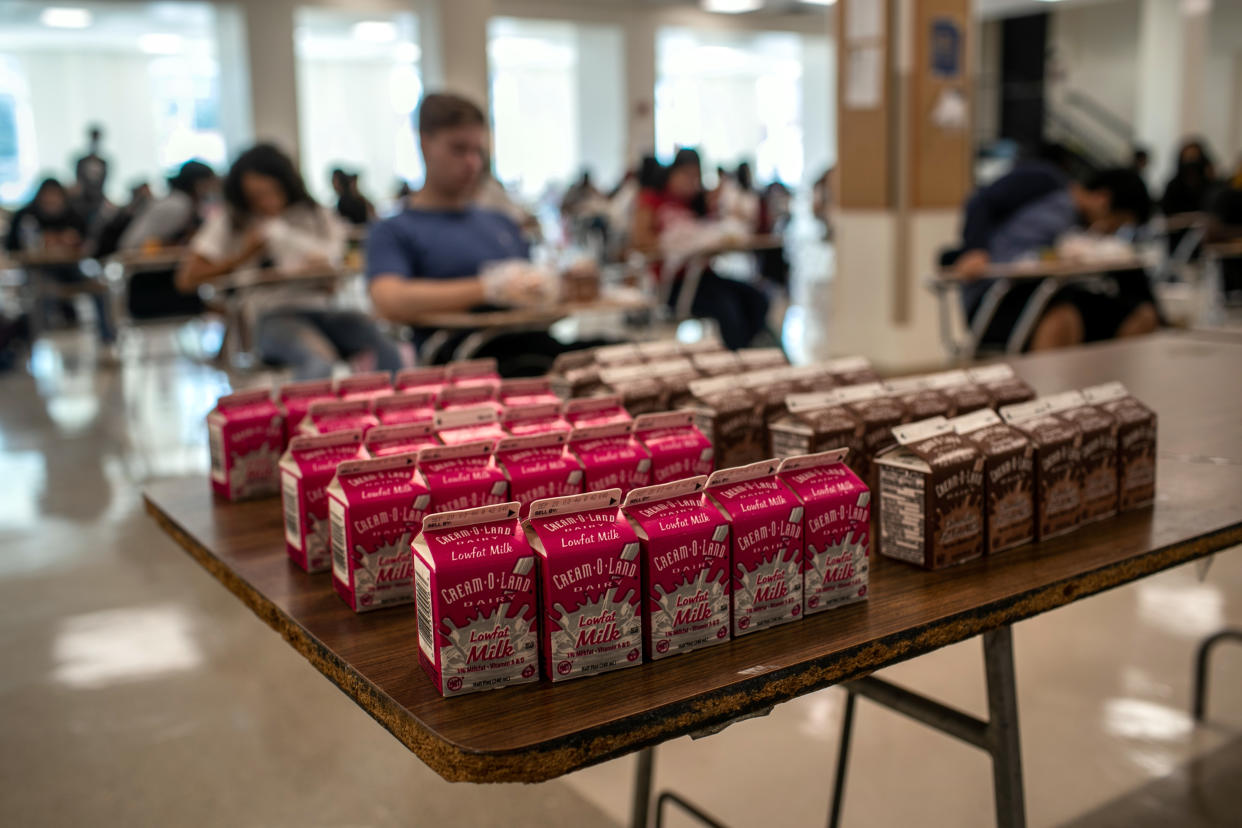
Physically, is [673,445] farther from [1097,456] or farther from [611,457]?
[1097,456]

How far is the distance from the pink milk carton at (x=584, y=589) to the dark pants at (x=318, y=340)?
2915mm

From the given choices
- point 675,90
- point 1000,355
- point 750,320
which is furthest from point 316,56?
point 1000,355

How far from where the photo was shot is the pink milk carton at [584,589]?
2.86 feet

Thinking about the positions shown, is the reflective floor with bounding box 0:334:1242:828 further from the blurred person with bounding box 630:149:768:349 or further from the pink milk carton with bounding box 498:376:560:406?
the blurred person with bounding box 630:149:768:349

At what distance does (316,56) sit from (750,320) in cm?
1484

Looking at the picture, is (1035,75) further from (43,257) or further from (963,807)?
(963,807)

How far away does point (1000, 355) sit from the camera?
14.2 ft

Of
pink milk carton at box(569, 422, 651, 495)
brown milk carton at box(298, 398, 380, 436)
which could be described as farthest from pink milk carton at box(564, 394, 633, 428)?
brown milk carton at box(298, 398, 380, 436)

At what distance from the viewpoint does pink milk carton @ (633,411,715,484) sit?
118 cm

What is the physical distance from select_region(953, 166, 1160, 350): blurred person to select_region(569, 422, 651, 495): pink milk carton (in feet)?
10.4

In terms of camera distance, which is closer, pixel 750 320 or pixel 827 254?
pixel 750 320

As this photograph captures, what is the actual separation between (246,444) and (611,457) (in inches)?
21.6

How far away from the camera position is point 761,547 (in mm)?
958

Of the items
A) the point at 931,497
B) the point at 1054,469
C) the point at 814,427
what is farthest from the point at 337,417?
the point at 1054,469
